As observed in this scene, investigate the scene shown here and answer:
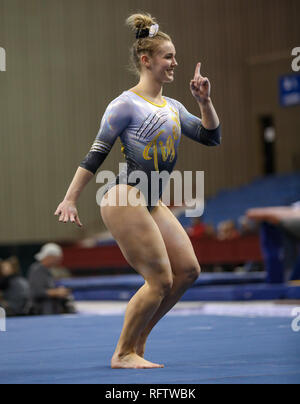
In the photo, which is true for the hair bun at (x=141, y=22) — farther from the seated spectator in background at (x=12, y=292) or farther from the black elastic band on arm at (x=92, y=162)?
the seated spectator in background at (x=12, y=292)

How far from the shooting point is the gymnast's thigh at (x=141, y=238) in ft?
10.5

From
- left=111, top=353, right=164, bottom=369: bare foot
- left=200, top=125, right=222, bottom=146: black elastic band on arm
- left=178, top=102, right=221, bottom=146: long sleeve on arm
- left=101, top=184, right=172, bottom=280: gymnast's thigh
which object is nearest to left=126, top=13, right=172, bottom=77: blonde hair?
left=178, top=102, right=221, bottom=146: long sleeve on arm

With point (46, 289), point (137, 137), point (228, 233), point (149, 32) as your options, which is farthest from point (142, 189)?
point (228, 233)

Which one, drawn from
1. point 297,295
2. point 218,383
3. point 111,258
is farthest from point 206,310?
point 111,258

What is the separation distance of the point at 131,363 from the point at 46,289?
4750 millimetres

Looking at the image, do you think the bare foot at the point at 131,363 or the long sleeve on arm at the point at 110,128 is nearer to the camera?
the bare foot at the point at 131,363

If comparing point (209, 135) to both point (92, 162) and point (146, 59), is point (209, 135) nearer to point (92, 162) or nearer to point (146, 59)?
point (146, 59)

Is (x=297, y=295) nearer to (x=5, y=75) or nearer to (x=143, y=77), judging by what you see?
(x=143, y=77)

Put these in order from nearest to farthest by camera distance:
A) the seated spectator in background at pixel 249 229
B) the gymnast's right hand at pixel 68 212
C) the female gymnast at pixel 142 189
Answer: the gymnast's right hand at pixel 68 212
the female gymnast at pixel 142 189
the seated spectator in background at pixel 249 229

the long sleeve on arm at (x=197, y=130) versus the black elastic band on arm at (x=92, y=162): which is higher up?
the long sleeve on arm at (x=197, y=130)

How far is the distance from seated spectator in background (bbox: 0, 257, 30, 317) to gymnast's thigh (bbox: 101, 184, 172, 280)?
473cm

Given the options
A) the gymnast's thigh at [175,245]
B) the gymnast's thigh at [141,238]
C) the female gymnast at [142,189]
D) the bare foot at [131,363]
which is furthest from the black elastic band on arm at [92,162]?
the bare foot at [131,363]

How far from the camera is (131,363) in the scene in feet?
10.4

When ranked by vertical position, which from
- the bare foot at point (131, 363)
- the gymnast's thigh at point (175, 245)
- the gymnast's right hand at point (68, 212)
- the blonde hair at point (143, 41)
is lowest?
the bare foot at point (131, 363)
